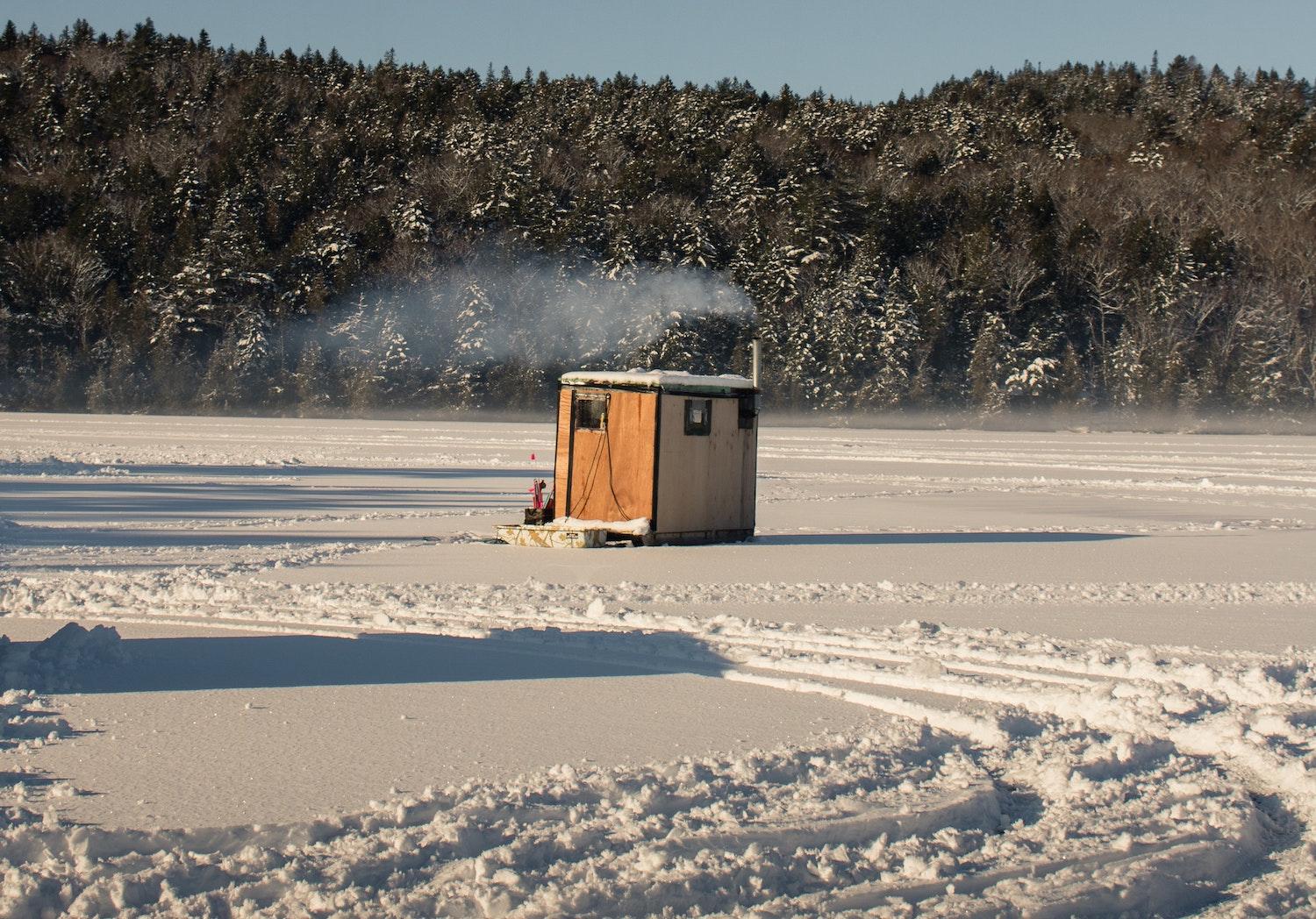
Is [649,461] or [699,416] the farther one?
[699,416]

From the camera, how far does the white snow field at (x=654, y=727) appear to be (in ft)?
16.1

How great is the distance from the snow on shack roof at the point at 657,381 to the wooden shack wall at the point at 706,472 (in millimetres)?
118

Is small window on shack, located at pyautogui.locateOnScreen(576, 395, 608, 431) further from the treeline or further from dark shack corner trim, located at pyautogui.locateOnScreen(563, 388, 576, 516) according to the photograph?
the treeline

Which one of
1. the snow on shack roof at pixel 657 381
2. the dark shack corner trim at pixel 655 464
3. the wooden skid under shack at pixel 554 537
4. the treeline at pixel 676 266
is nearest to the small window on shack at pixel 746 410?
the snow on shack roof at pixel 657 381

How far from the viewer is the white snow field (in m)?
4.91

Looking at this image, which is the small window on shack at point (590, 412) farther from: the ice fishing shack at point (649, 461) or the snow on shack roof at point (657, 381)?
the snow on shack roof at point (657, 381)

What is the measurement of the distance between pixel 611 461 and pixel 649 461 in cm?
57

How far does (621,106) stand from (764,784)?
9750 centimetres

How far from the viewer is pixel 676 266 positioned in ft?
203

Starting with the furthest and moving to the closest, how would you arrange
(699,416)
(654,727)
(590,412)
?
(590,412) < (699,416) < (654,727)

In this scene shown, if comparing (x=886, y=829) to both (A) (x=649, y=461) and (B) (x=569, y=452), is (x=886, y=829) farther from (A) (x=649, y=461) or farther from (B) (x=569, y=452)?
(B) (x=569, y=452)

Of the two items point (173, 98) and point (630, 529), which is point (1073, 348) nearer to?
point (630, 529)

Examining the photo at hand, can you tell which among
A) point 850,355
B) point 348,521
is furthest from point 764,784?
point 850,355

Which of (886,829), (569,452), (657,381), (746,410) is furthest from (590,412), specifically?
(886,829)
